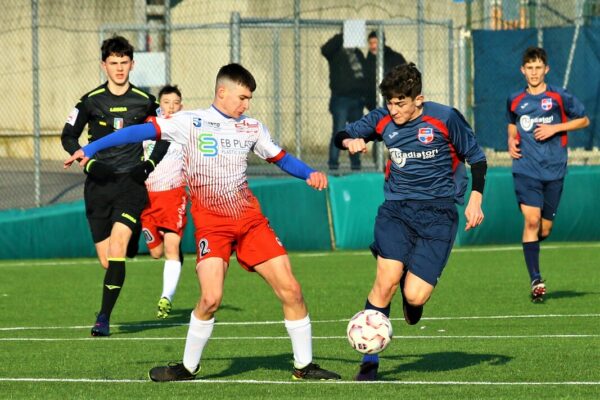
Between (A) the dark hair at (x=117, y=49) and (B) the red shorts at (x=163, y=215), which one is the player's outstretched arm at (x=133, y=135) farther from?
(B) the red shorts at (x=163, y=215)

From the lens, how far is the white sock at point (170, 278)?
40.3 feet

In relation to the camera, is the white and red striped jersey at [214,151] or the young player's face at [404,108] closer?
the white and red striped jersey at [214,151]

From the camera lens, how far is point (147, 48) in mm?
21156

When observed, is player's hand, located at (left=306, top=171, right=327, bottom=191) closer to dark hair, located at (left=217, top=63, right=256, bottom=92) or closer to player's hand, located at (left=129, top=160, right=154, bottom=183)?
dark hair, located at (left=217, top=63, right=256, bottom=92)

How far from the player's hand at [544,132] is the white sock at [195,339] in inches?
237

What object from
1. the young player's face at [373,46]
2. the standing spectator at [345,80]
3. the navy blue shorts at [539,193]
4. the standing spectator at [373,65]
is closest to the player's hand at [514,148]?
the navy blue shorts at [539,193]

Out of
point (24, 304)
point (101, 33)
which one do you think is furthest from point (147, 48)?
point (24, 304)

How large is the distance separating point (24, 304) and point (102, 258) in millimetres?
2307

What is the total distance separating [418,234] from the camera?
8789mm

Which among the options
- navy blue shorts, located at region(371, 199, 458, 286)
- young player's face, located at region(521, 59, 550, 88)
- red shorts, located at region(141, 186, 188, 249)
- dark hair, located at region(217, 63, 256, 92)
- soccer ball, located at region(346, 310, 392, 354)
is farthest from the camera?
young player's face, located at region(521, 59, 550, 88)

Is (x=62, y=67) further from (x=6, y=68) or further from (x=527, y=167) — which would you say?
(x=527, y=167)

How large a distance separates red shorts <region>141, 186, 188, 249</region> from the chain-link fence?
20.8 ft

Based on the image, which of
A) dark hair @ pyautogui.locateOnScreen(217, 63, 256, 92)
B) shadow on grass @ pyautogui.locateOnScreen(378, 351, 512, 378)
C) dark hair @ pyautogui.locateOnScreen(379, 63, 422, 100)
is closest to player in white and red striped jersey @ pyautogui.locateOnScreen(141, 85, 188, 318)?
shadow on grass @ pyautogui.locateOnScreen(378, 351, 512, 378)

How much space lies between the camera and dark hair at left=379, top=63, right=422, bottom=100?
846 centimetres
